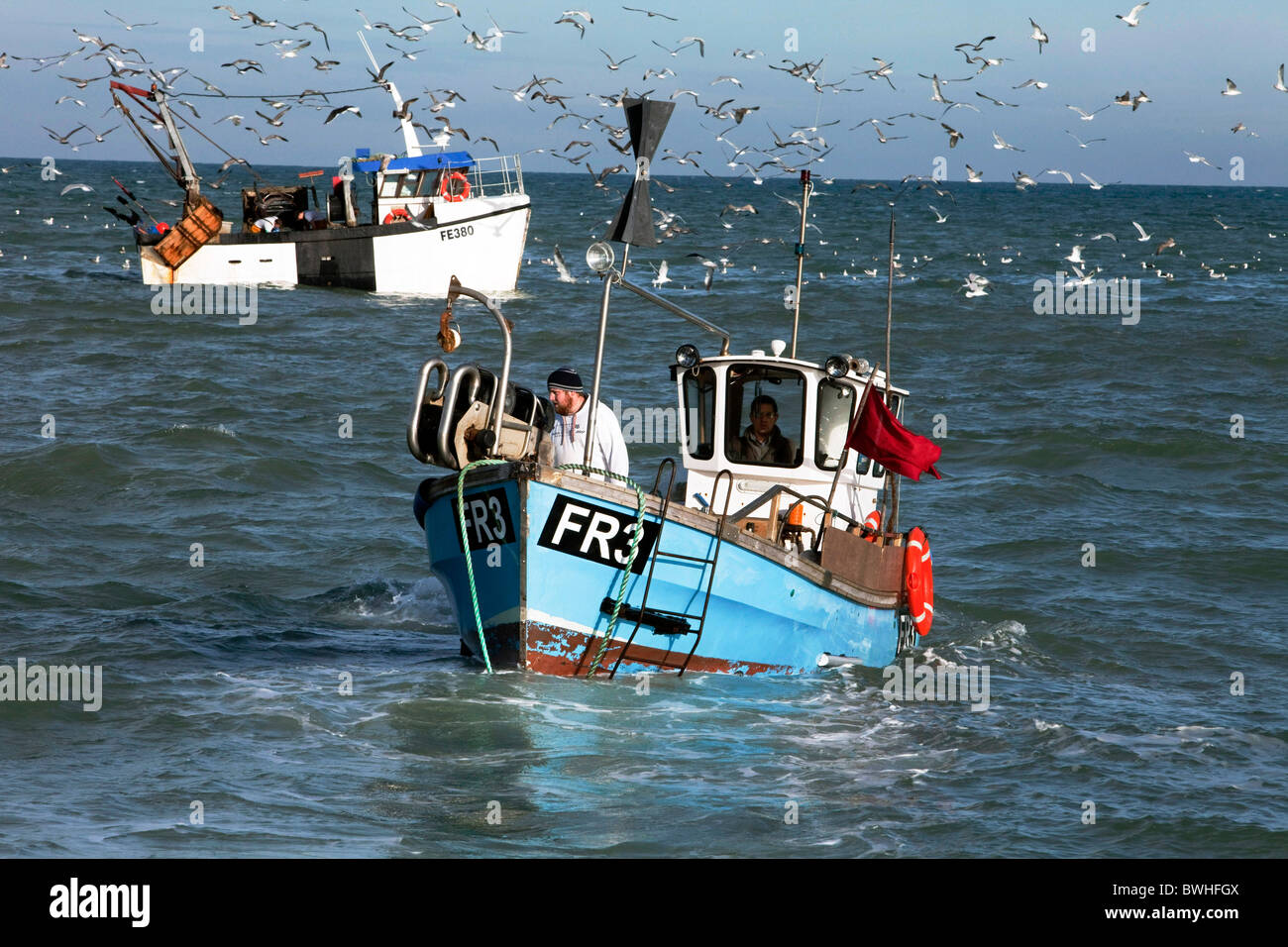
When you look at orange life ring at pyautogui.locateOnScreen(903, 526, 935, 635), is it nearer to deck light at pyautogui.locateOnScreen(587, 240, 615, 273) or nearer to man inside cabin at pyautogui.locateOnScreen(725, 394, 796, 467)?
man inside cabin at pyautogui.locateOnScreen(725, 394, 796, 467)

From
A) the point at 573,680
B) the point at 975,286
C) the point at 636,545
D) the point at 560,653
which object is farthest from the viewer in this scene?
the point at 975,286

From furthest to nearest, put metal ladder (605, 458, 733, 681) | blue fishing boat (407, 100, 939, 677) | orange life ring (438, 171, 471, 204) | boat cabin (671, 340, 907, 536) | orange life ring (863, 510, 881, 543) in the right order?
orange life ring (438, 171, 471, 204), boat cabin (671, 340, 907, 536), orange life ring (863, 510, 881, 543), metal ladder (605, 458, 733, 681), blue fishing boat (407, 100, 939, 677)

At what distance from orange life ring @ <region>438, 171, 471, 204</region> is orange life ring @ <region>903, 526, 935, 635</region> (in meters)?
28.9

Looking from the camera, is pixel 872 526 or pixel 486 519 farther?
pixel 872 526

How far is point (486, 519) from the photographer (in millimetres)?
10359

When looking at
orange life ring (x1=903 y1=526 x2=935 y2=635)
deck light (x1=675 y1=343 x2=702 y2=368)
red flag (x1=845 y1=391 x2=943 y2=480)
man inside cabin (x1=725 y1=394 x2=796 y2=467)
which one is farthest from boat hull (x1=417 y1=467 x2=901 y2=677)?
deck light (x1=675 y1=343 x2=702 y2=368)

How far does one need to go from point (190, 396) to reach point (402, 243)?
15210mm

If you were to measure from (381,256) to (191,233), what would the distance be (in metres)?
4.91

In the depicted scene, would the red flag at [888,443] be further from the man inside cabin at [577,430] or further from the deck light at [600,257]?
the deck light at [600,257]

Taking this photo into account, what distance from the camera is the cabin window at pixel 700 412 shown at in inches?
486

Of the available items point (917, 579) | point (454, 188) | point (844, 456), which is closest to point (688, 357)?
point (844, 456)

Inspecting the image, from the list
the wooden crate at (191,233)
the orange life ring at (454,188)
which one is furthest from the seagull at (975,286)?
the wooden crate at (191,233)

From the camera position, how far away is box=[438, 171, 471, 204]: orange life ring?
39188mm

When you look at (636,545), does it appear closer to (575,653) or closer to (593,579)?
(593,579)
